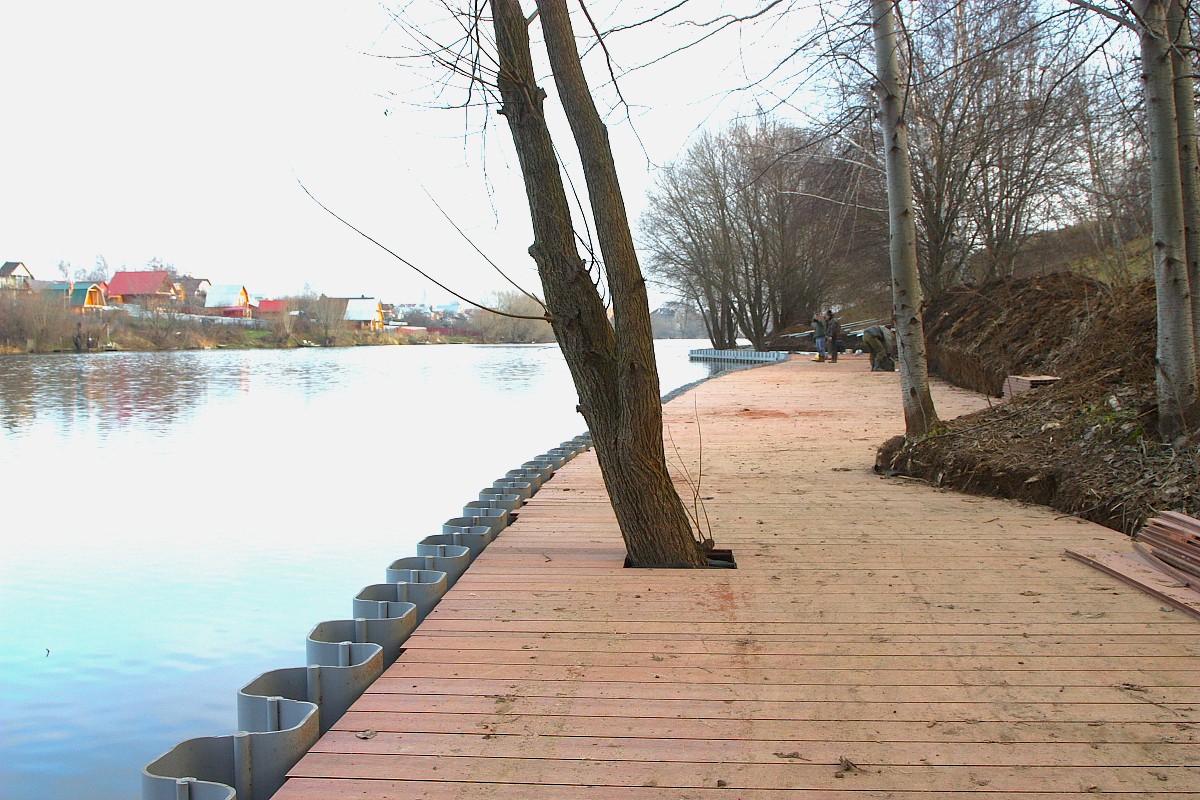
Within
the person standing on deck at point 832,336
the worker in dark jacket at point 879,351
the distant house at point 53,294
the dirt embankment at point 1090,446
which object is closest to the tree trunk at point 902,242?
the dirt embankment at point 1090,446

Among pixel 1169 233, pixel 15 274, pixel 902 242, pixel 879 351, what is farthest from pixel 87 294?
pixel 1169 233

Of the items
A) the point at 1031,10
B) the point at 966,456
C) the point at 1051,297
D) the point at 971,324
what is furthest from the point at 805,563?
the point at 971,324

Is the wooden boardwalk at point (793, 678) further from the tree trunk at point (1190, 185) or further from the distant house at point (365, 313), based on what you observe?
the distant house at point (365, 313)

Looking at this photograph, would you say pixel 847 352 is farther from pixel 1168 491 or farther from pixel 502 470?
pixel 1168 491

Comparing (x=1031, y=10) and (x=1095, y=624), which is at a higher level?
(x=1031, y=10)

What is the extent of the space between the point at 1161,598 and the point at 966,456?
2.69 m

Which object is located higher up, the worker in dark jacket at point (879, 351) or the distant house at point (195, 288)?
the distant house at point (195, 288)

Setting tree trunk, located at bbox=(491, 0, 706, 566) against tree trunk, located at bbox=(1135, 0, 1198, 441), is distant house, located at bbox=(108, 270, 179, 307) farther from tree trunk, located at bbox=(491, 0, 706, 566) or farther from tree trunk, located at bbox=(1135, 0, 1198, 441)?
tree trunk, located at bbox=(1135, 0, 1198, 441)

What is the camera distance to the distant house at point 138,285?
85.8 metres

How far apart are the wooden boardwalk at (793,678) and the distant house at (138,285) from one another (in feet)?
281

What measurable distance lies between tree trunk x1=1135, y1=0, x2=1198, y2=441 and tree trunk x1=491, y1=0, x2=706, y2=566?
285 centimetres

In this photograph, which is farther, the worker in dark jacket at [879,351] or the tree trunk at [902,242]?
the worker in dark jacket at [879,351]

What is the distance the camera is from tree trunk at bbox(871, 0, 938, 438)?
696 cm

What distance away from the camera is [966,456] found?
6215 millimetres
